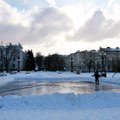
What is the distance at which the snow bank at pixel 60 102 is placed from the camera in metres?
16.4

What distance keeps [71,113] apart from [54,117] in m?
1.36

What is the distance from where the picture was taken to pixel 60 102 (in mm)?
17016

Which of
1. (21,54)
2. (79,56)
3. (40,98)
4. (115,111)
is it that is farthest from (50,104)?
(79,56)

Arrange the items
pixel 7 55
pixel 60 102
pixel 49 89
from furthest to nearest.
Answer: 1. pixel 7 55
2. pixel 49 89
3. pixel 60 102

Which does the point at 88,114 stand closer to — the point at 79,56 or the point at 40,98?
→ the point at 40,98

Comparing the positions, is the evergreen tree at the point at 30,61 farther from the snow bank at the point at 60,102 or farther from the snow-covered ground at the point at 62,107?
the snow bank at the point at 60,102

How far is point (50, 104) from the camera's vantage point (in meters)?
16.7

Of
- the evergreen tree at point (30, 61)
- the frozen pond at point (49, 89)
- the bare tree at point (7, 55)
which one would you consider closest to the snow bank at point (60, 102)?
the frozen pond at point (49, 89)

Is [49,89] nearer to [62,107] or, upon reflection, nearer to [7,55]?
[62,107]

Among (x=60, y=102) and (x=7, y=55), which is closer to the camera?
(x=60, y=102)

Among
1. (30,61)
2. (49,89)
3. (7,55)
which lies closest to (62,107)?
(49,89)

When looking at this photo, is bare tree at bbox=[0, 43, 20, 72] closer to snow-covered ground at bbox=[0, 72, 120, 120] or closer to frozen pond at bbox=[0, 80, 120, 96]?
frozen pond at bbox=[0, 80, 120, 96]

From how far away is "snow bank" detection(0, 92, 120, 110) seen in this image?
53.9 feet

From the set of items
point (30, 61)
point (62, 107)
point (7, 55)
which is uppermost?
point (7, 55)
